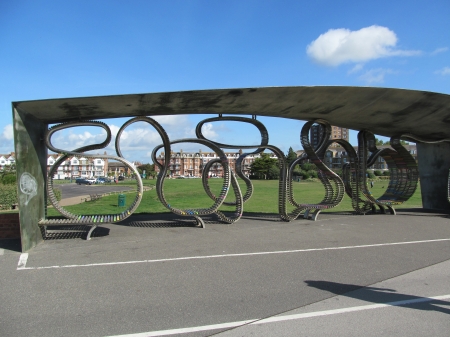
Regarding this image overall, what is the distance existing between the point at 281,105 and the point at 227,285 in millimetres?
6445

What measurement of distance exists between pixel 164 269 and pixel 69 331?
2622 mm

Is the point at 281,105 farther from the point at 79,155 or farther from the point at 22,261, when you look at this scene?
the point at 22,261

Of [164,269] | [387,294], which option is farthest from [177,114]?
[387,294]

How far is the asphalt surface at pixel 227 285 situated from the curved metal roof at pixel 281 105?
11.1ft

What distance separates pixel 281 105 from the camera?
1090 centimetres

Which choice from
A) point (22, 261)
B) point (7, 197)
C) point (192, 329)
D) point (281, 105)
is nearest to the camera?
point (192, 329)

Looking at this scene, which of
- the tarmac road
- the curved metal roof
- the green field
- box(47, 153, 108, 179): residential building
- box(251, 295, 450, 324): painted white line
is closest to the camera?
box(251, 295, 450, 324): painted white line

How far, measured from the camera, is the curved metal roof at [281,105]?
901 cm

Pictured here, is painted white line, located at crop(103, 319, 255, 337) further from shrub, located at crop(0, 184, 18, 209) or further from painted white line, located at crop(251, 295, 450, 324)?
shrub, located at crop(0, 184, 18, 209)

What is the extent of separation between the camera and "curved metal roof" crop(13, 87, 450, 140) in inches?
355

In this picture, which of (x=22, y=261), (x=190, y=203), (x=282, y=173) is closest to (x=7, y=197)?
(x=190, y=203)

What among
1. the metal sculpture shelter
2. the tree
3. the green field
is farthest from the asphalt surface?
the tree

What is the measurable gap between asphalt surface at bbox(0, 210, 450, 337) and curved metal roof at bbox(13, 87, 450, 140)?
11.1 feet

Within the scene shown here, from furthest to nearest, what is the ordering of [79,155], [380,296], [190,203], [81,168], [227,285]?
[81,168]
[190,203]
[79,155]
[227,285]
[380,296]
